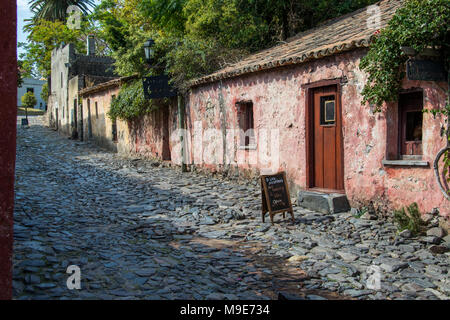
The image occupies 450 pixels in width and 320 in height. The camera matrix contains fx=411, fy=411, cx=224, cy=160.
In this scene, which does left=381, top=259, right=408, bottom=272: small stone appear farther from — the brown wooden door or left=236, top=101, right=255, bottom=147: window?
left=236, top=101, right=255, bottom=147: window

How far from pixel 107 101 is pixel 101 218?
14624 mm

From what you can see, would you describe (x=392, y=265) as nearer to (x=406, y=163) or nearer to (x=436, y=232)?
(x=436, y=232)

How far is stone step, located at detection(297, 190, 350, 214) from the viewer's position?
7656mm

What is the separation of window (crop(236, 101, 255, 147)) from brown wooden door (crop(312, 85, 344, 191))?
2.64 meters

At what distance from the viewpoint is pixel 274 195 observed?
724cm

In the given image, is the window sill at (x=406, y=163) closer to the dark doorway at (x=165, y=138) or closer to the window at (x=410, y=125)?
the window at (x=410, y=125)

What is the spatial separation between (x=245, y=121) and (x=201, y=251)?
616 cm

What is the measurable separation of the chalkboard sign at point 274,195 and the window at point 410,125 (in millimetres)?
2091

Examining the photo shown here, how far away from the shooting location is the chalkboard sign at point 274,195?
7113 mm
